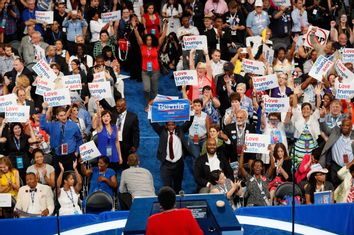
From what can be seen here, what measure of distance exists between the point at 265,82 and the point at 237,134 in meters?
1.27

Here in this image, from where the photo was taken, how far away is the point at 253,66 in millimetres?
14555

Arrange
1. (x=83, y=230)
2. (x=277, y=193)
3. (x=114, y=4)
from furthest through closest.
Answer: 1. (x=114, y=4)
2. (x=277, y=193)
3. (x=83, y=230)

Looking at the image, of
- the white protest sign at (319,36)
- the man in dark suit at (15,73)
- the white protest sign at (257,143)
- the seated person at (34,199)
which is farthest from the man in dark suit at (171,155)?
the white protest sign at (319,36)

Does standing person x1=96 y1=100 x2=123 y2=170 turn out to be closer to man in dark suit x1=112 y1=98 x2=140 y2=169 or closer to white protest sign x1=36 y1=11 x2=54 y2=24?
man in dark suit x1=112 y1=98 x2=140 y2=169

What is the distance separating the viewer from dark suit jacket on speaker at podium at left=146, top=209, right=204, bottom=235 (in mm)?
7156

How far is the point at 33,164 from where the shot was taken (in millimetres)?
12391

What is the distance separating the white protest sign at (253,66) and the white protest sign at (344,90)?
1.39 meters

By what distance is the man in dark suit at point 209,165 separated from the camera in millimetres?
12344

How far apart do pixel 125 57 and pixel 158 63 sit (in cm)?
89

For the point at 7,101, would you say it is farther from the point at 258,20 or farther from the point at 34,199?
the point at 258,20

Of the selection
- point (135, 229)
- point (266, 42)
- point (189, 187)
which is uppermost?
point (266, 42)

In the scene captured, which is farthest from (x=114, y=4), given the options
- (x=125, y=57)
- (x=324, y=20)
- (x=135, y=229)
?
(x=135, y=229)

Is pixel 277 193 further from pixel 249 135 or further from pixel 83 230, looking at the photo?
pixel 83 230

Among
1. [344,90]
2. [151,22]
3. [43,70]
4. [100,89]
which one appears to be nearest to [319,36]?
[344,90]
